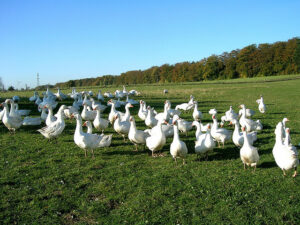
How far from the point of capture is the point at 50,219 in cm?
540

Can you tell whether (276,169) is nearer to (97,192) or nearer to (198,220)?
(198,220)

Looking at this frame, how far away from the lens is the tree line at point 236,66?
85.8m

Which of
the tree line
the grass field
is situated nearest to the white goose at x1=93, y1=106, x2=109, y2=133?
Answer: the grass field

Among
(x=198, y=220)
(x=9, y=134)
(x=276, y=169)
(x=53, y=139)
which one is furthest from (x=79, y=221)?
(x=9, y=134)

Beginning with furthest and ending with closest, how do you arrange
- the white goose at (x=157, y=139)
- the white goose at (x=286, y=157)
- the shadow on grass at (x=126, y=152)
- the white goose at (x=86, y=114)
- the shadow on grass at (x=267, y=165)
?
1. the white goose at (x=86, y=114)
2. the shadow on grass at (x=126, y=152)
3. the white goose at (x=157, y=139)
4. the shadow on grass at (x=267, y=165)
5. the white goose at (x=286, y=157)

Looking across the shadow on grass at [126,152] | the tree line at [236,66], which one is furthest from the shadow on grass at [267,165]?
the tree line at [236,66]

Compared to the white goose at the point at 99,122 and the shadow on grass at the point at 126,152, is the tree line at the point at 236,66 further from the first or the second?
the shadow on grass at the point at 126,152

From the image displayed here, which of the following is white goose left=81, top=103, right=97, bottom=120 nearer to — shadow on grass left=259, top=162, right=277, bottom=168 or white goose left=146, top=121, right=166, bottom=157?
white goose left=146, top=121, right=166, bottom=157

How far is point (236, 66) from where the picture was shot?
96.3 meters

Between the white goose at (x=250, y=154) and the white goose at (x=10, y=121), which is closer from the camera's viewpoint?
the white goose at (x=250, y=154)

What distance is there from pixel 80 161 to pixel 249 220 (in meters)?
5.94

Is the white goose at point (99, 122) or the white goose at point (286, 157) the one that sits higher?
the white goose at point (99, 122)

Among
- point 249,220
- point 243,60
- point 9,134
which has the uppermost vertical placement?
point 243,60

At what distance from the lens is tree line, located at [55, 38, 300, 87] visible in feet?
281
